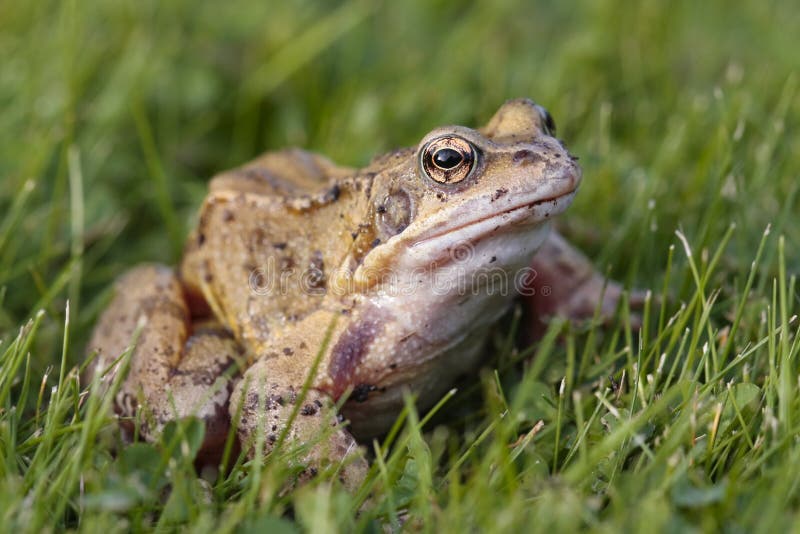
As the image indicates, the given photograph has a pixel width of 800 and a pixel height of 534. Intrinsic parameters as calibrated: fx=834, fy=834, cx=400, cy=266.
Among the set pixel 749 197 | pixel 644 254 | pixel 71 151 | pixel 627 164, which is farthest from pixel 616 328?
pixel 71 151

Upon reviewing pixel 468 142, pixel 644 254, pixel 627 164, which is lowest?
pixel 644 254

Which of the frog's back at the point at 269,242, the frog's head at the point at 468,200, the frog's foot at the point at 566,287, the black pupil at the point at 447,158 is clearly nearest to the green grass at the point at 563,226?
the frog's foot at the point at 566,287

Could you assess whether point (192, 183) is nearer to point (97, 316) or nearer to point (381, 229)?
point (97, 316)

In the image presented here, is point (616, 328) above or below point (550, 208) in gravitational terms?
below

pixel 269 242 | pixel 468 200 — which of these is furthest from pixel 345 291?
pixel 468 200

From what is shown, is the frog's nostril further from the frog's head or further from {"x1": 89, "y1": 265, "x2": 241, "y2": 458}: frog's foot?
{"x1": 89, "y1": 265, "x2": 241, "y2": 458}: frog's foot

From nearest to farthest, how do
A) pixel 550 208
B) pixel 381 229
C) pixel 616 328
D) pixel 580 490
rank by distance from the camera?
pixel 580 490 < pixel 550 208 < pixel 381 229 < pixel 616 328

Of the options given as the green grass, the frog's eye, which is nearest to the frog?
the frog's eye
